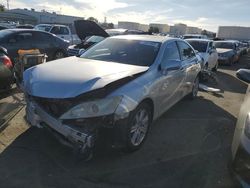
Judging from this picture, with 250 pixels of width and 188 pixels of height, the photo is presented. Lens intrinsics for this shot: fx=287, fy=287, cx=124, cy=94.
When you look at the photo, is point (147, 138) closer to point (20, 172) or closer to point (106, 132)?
point (106, 132)

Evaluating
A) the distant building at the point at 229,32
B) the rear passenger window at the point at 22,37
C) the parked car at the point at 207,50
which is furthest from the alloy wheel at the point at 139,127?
the distant building at the point at 229,32

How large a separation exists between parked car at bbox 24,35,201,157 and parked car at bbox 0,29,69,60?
17.6ft

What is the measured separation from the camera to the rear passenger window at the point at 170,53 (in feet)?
16.2

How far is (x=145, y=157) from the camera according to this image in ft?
13.4

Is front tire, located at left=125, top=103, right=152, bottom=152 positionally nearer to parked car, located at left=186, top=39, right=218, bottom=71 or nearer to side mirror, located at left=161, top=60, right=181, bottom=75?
side mirror, located at left=161, top=60, right=181, bottom=75

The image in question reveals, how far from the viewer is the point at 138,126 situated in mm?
4098

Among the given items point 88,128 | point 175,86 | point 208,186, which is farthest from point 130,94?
point 175,86

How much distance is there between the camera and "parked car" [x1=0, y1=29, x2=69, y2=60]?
956 centimetres

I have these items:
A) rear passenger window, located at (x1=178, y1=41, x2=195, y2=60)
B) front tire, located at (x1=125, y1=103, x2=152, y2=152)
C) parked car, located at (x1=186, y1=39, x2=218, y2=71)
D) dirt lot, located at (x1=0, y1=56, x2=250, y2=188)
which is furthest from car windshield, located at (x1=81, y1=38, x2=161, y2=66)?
parked car, located at (x1=186, y1=39, x2=218, y2=71)

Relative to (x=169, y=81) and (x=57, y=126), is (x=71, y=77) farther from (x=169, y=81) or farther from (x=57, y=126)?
(x=169, y=81)

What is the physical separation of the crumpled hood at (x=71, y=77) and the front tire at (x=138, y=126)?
1.75 feet

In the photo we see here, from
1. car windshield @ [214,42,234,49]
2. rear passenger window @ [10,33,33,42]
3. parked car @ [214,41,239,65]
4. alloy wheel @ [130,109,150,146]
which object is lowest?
parked car @ [214,41,239,65]

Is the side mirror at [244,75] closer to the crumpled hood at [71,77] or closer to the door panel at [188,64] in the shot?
the crumpled hood at [71,77]

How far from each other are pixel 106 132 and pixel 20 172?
1.17m
